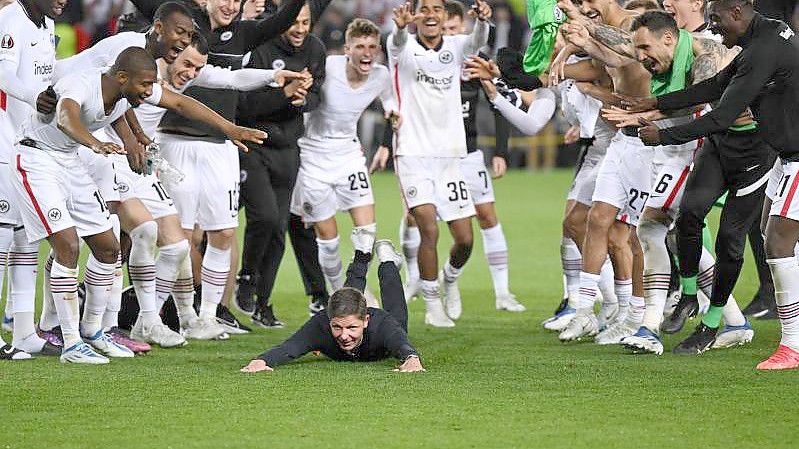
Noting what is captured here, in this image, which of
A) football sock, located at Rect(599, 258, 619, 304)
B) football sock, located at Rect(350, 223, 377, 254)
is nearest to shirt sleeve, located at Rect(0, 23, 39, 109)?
football sock, located at Rect(350, 223, 377, 254)

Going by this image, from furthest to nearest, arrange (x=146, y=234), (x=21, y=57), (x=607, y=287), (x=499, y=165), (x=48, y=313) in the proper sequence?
1. (x=499, y=165)
2. (x=607, y=287)
3. (x=48, y=313)
4. (x=146, y=234)
5. (x=21, y=57)

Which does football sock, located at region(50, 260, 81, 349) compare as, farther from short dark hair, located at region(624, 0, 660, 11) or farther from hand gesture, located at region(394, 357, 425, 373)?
short dark hair, located at region(624, 0, 660, 11)

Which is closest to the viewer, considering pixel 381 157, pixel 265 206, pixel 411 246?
pixel 265 206

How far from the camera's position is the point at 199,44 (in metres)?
10.0

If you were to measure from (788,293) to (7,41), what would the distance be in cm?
529

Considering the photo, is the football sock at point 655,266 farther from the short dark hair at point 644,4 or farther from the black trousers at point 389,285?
the short dark hair at point 644,4

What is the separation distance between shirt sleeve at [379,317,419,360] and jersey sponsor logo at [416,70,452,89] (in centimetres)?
361

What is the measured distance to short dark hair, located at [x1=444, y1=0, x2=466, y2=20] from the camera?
12.5 m

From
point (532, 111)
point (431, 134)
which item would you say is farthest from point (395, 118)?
point (532, 111)

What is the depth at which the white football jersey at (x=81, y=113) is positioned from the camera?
854cm

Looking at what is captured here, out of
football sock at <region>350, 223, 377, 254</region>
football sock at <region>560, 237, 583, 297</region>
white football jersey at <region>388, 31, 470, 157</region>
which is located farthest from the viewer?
white football jersey at <region>388, 31, 470, 157</region>

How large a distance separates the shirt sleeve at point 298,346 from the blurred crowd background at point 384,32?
1510 cm

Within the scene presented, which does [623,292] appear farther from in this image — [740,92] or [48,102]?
[48,102]

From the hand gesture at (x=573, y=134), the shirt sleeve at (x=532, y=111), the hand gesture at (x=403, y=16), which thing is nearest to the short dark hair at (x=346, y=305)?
the hand gesture at (x=403, y=16)
